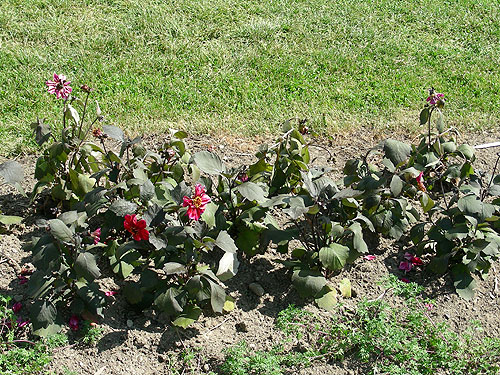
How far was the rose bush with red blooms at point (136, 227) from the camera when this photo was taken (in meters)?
3.38

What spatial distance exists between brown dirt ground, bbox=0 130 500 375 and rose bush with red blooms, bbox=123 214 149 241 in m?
0.46

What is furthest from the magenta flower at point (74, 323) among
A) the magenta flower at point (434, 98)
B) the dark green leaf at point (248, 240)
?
the magenta flower at point (434, 98)

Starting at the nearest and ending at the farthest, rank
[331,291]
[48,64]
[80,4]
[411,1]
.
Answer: [331,291]
[48,64]
[80,4]
[411,1]

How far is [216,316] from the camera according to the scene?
367 cm

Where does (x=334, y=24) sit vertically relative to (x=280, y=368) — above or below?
above

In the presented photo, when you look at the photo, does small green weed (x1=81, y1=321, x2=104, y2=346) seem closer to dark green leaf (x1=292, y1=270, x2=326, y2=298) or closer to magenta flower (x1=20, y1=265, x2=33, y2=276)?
magenta flower (x1=20, y1=265, x2=33, y2=276)

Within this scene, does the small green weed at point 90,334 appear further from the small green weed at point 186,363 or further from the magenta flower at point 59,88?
the magenta flower at point 59,88

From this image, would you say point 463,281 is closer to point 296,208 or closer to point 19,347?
point 296,208

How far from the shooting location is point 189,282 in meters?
3.42

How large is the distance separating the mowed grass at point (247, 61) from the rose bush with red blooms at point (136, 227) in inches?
73.1

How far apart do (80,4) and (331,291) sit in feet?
14.0

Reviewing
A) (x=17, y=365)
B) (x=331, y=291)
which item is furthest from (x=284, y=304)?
(x=17, y=365)

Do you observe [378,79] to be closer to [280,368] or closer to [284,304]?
[284,304]

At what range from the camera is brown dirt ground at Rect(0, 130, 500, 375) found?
337cm
